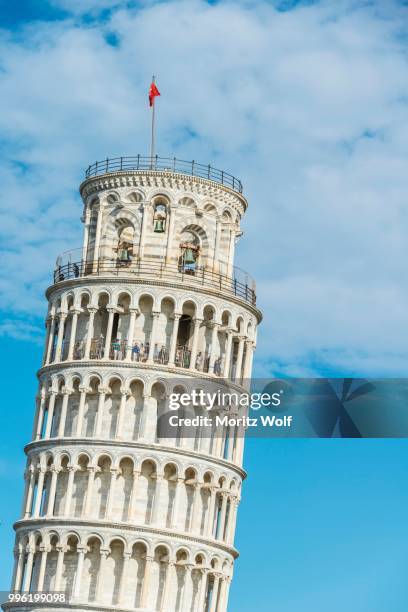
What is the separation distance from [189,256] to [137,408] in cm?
1316

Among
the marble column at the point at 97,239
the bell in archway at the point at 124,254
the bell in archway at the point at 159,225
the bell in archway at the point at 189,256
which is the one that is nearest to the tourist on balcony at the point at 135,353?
the marble column at the point at 97,239

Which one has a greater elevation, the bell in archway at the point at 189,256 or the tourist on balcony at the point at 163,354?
the bell in archway at the point at 189,256

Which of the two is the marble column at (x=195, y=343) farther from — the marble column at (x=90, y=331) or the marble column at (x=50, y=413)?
the marble column at (x=50, y=413)

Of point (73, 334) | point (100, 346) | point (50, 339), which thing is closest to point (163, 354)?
point (100, 346)

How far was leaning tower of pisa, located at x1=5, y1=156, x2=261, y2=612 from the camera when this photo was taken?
328ft

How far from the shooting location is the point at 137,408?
103m

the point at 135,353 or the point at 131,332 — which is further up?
the point at 131,332

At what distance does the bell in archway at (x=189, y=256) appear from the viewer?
109m

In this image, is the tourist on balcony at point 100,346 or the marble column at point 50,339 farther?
the marble column at point 50,339

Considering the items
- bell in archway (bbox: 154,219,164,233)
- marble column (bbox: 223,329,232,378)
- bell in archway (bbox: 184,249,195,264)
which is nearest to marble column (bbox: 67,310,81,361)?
bell in archway (bbox: 154,219,164,233)

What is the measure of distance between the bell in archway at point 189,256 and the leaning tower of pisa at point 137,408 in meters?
0.11

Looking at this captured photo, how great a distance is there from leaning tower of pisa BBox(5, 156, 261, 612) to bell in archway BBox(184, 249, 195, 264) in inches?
4.4

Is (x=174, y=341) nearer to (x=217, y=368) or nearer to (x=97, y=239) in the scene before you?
(x=217, y=368)

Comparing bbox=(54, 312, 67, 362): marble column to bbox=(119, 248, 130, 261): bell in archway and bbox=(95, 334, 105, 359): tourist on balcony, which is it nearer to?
bbox=(95, 334, 105, 359): tourist on balcony
